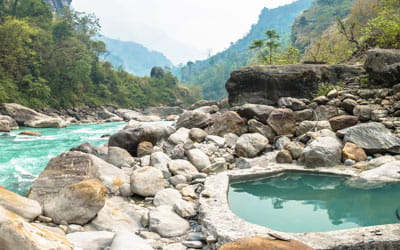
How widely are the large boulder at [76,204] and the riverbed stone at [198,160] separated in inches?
103

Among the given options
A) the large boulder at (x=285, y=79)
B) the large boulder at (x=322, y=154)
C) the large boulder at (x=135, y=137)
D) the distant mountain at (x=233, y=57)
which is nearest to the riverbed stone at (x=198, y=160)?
the large boulder at (x=135, y=137)

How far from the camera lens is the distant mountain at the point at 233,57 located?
8006 centimetres

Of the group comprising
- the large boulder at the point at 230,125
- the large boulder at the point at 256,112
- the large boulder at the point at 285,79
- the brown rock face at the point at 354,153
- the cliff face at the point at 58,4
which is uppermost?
the cliff face at the point at 58,4

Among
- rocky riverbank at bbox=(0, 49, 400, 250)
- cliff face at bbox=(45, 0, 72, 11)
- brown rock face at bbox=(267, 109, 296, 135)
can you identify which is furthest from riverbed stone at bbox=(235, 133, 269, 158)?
cliff face at bbox=(45, 0, 72, 11)

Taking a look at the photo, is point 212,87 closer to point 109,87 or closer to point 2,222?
point 109,87

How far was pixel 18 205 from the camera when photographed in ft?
9.91

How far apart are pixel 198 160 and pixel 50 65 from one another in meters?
30.2

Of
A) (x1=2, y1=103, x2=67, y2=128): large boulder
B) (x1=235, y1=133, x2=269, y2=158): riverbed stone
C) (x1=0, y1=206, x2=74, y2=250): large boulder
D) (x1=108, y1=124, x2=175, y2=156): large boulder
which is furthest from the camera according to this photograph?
(x1=2, y1=103, x2=67, y2=128): large boulder

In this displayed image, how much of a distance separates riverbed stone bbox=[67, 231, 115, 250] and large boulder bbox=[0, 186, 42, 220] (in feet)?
2.20

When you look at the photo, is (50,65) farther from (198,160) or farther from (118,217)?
(118,217)

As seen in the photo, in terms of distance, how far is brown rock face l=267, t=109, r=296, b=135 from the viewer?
24.0 feet

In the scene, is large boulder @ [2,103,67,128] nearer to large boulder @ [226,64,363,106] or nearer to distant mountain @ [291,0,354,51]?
large boulder @ [226,64,363,106]

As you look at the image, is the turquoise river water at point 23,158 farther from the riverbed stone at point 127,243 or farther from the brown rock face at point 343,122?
the brown rock face at point 343,122

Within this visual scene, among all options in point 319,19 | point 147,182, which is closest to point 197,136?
point 147,182
